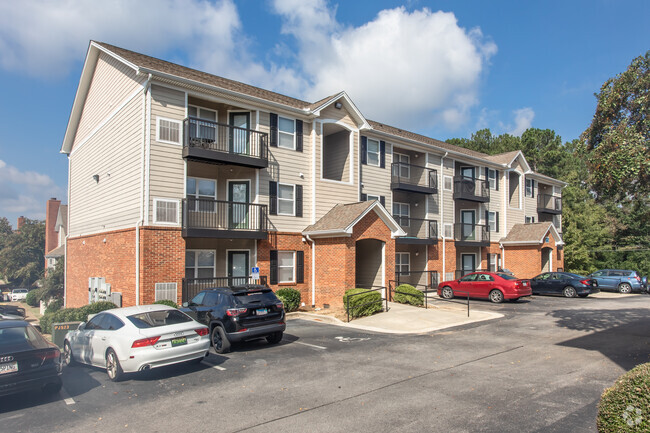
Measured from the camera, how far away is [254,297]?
11734 millimetres

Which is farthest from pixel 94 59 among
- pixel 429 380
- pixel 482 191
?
pixel 482 191

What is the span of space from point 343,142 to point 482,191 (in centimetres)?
1294

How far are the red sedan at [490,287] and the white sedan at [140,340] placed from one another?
15556 millimetres

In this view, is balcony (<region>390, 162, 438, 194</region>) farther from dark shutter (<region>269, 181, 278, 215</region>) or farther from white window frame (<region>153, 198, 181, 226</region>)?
white window frame (<region>153, 198, 181, 226</region>)

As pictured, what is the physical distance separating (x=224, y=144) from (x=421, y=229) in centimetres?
1377

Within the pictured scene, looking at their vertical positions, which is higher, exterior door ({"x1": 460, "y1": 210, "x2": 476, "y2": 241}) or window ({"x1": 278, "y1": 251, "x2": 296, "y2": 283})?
exterior door ({"x1": 460, "y1": 210, "x2": 476, "y2": 241})

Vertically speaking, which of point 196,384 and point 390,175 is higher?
point 390,175

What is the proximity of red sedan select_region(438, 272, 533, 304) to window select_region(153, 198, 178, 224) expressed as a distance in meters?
14.2

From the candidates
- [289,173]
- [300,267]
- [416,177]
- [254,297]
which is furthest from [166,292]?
[416,177]

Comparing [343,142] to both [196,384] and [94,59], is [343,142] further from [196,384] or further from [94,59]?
[196,384]

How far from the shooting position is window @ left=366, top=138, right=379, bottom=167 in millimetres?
24641

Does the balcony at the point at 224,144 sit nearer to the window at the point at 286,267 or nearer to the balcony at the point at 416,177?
the window at the point at 286,267

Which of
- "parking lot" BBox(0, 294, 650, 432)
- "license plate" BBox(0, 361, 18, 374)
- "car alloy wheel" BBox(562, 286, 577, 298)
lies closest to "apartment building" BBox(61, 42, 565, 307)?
"parking lot" BBox(0, 294, 650, 432)

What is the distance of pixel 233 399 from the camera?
773 centimetres
